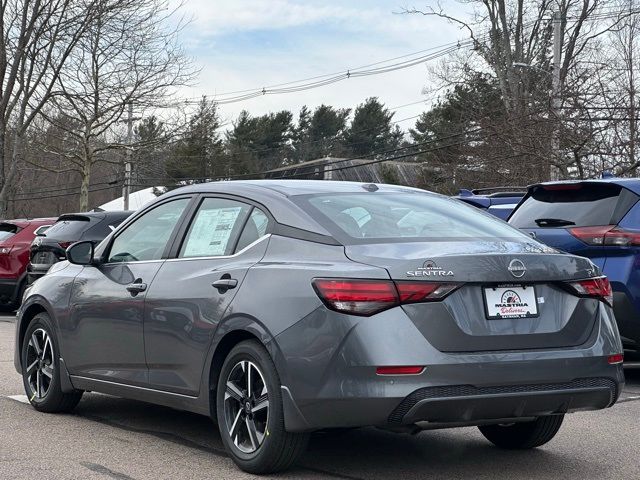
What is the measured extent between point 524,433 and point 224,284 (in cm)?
198

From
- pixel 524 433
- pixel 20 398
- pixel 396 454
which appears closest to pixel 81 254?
pixel 20 398

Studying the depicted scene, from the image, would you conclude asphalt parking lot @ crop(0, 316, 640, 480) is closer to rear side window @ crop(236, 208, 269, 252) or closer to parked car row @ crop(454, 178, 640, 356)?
rear side window @ crop(236, 208, 269, 252)

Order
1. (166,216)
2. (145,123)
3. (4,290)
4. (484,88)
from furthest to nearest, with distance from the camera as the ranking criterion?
(484,88) → (145,123) → (4,290) → (166,216)

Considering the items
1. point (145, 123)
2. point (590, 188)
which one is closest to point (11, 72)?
point (145, 123)

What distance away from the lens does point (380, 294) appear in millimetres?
4867

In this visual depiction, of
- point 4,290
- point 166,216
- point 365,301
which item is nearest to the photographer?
point 365,301

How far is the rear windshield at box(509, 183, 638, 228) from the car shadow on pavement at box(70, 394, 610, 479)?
291 cm

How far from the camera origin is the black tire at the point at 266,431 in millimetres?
5160

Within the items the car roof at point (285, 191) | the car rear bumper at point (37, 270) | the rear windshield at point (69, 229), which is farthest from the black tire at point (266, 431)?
the car rear bumper at point (37, 270)

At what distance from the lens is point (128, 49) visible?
36656 millimetres

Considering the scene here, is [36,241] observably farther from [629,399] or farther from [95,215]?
[629,399]

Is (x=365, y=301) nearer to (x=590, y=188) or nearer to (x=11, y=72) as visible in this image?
(x=590, y=188)

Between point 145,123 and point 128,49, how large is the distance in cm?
614

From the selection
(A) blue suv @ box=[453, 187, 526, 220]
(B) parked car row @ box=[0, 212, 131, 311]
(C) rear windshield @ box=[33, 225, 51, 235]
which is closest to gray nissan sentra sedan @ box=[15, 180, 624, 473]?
(A) blue suv @ box=[453, 187, 526, 220]
